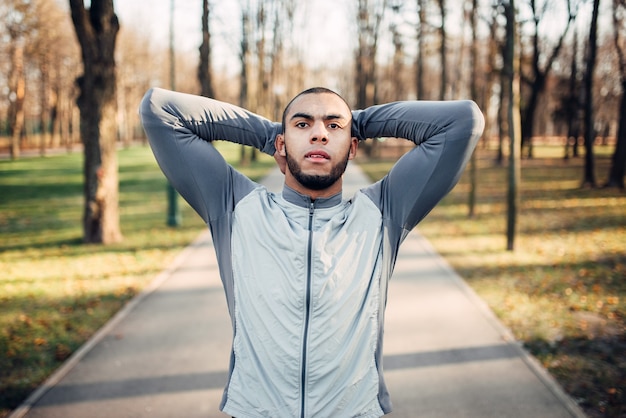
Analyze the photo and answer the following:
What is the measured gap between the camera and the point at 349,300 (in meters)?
2.10

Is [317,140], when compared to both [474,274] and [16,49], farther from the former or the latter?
[16,49]

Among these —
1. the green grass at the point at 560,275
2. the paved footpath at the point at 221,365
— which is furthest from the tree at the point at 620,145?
the paved footpath at the point at 221,365

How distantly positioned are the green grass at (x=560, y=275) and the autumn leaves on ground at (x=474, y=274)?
0.06 ft

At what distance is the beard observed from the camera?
6.89 ft

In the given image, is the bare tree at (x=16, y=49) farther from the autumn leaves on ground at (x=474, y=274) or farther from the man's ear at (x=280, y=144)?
the man's ear at (x=280, y=144)

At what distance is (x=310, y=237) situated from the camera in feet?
6.89

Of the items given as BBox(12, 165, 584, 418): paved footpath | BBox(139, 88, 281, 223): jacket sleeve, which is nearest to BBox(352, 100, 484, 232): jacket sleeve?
BBox(139, 88, 281, 223): jacket sleeve

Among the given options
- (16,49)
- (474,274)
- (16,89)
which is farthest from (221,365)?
(16,89)

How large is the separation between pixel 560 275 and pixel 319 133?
7.34 meters

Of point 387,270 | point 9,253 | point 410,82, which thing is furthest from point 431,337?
point 410,82

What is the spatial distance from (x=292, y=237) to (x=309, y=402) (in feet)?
2.15

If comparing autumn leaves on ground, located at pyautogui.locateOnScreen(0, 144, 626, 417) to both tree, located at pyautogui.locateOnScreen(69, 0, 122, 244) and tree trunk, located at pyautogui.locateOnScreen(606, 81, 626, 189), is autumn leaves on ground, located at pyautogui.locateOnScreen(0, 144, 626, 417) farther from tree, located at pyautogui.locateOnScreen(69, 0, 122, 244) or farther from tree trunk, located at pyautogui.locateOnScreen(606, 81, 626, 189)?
tree trunk, located at pyautogui.locateOnScreen(606, 81, 626, 189)

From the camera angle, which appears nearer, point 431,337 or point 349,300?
point 349,300

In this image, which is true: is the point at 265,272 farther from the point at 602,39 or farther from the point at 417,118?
the point at 602,39
